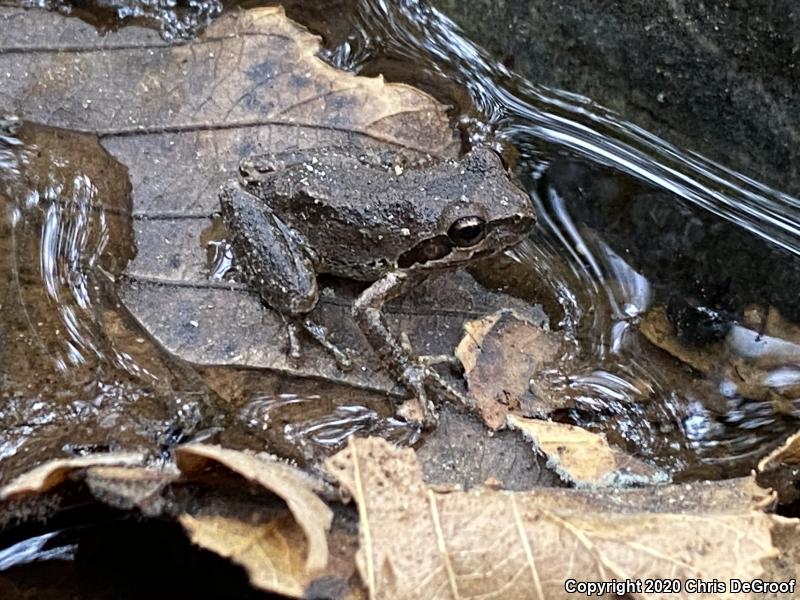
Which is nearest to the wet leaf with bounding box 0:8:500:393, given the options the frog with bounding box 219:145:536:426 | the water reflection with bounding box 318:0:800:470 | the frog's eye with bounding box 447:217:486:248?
the frog with bounding box 219:145:536:426

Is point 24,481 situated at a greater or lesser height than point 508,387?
lesser

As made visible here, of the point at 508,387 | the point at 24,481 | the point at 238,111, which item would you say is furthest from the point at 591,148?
the point at 24,481

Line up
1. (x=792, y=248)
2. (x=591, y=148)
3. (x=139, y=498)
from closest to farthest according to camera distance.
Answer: (x=139, y=498)
(x=792, y=248)
(x=591, y=148)

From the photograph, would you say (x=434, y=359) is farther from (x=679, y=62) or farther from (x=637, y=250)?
(x=679, y=62)

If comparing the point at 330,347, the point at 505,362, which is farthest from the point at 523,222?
the point at 330,347

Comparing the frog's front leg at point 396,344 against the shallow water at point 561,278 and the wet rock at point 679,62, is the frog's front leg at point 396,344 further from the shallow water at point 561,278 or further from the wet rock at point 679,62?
the wet rock at point 679,62

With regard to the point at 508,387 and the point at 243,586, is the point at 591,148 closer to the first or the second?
the point at 508,387

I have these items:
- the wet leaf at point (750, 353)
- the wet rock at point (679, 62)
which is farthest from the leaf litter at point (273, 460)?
the wet rock at point (679, 62)
